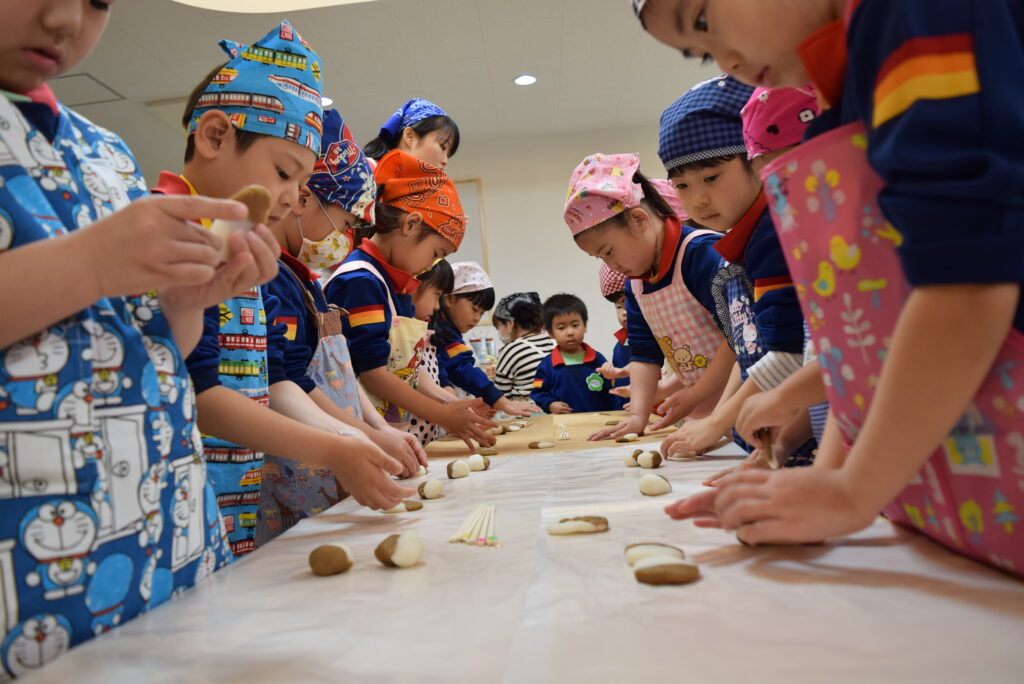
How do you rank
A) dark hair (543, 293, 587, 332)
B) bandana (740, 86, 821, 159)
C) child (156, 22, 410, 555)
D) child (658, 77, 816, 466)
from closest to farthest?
child (156, 22, 410, 555)
bandana (740, 86, 821, 159)
child (658, 77, 816, 466)
dark hair (543, 293, 587, 332)

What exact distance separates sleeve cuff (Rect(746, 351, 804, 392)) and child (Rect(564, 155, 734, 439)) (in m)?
0.64

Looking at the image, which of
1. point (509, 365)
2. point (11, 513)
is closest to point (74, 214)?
point (11, 513)

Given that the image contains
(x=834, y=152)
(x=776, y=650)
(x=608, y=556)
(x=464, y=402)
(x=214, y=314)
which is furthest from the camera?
Result: (x=464, y=402)

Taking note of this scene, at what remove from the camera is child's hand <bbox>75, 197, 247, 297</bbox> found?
0.52 m

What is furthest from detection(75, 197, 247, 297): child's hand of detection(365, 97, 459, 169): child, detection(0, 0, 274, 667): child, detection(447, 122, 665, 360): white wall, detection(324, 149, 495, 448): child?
detection(447, 122, 665, 360): white wall

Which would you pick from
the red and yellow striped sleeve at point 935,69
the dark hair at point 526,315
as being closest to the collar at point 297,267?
the red and yellow striped sleeve at point 935,69

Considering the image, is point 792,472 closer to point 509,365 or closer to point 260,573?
point 260,573

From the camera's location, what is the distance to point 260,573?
0.74 metres

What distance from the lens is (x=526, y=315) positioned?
14.7 feet

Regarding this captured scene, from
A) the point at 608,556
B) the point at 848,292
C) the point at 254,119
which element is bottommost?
the point at 608,556

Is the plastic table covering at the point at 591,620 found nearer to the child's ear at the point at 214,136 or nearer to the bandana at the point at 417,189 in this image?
the child's ear at the point at 214,136

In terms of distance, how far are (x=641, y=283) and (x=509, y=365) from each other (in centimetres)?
201

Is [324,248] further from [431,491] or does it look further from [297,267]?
[431,491]

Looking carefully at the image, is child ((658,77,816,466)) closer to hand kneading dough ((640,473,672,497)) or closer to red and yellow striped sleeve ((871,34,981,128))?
hand kneading dough ((640,473,672,497))
